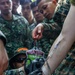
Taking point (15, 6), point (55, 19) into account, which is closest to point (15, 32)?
point (15, 6)

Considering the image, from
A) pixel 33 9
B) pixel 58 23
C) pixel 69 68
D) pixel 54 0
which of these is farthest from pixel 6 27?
pixel 69 68

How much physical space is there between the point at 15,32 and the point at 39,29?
3.54ft

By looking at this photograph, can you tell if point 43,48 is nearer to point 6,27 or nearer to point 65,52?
point 6,27

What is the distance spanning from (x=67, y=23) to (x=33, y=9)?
5.95 ft

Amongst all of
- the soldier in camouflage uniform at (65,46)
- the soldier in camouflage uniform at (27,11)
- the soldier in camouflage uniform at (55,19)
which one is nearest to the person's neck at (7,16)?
the soldier in camouflage uniform at (27,11)

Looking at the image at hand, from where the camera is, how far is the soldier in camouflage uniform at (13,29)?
2.52 meters

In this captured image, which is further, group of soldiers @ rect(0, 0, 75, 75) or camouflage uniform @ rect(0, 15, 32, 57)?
camouflage uniform @ rect(0, 15, 32, 57)

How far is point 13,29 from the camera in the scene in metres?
2.64

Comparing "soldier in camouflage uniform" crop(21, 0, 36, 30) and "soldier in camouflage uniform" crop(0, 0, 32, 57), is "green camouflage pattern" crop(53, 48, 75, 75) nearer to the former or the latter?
"soldier in camouflage uniform" crop(0, 0, 32, 57)

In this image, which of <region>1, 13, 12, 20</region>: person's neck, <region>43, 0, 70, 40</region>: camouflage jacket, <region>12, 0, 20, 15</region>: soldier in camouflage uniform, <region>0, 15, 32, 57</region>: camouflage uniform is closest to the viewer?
<region>43, 0, 70, 40</region>: camouflage jacket

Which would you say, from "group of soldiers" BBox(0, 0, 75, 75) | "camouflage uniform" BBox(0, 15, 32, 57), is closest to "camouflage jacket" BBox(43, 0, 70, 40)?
"group of soldiers" BBox(0, 0, 75, 75)

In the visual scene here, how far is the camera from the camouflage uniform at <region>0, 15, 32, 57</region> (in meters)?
2.51

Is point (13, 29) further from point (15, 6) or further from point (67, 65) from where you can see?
point (67, 65)

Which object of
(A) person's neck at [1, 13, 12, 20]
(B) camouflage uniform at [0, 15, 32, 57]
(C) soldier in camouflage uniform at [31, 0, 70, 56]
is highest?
(C) soldier in camouflage uniform at [31, 0, 70, 56]
